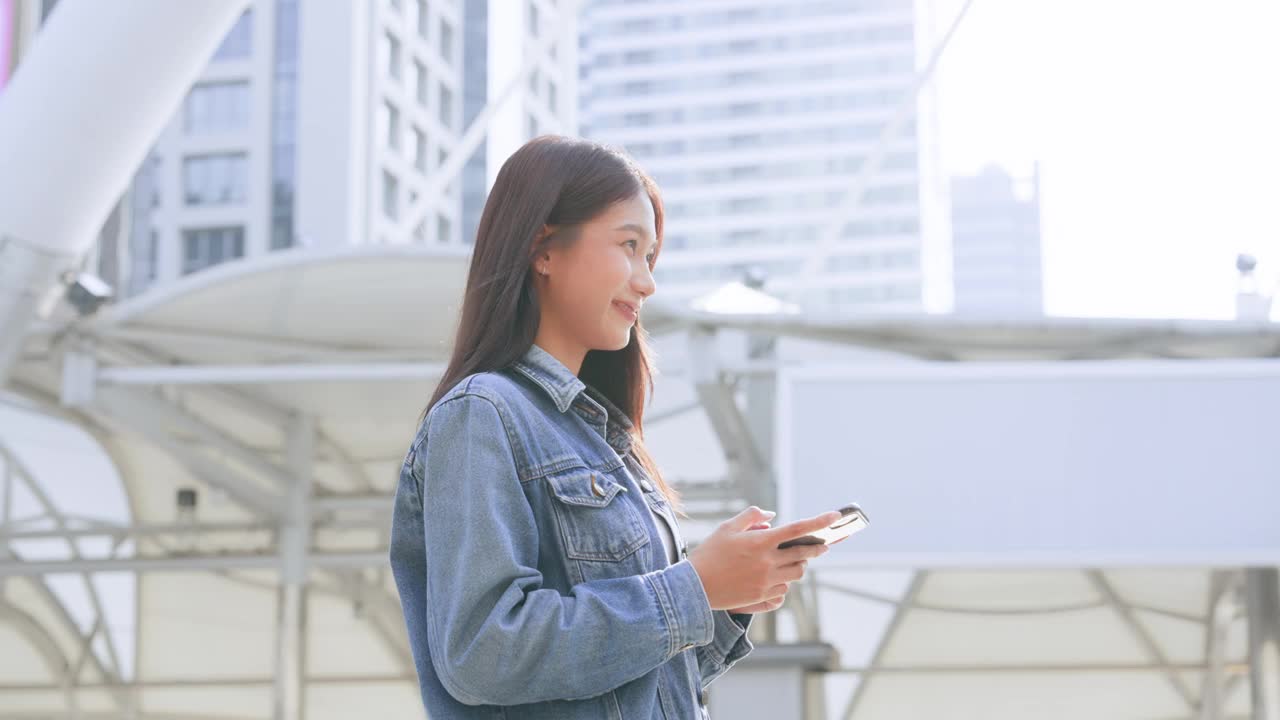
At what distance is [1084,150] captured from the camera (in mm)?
20594

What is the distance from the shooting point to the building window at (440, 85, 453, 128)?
4997 centimetres

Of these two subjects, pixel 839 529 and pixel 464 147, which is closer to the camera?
pixel 839 529

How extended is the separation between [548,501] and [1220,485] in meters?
8.79

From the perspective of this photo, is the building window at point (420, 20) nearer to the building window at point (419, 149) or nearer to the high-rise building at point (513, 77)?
the high-rise building at point (513, 77)

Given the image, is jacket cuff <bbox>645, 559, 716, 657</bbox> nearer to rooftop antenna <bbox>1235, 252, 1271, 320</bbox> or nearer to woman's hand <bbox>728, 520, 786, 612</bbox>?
woman's hand <bbox>728, 520, 786, 612</bbox>

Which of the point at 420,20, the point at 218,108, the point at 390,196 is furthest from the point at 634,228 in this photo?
the point at 218,108

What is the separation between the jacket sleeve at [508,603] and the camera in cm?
170

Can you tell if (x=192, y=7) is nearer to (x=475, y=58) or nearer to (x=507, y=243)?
(x=507, y=243)

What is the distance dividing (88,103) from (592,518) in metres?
6.04

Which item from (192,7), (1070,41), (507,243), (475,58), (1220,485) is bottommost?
(1220,485)

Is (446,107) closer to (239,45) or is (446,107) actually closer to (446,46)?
(446,46)

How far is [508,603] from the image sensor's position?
5.56 feet

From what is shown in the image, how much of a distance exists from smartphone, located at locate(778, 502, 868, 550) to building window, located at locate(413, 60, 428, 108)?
4578 cm

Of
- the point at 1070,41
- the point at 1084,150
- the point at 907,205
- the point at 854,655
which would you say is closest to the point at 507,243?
the point at 854,655
